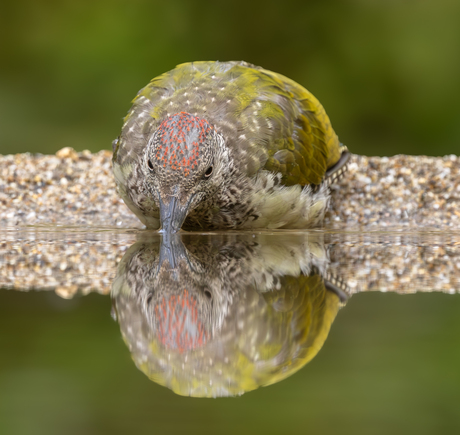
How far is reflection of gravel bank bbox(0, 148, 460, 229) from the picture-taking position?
4180 millimetres

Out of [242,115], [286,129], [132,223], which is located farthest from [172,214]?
[132,223]

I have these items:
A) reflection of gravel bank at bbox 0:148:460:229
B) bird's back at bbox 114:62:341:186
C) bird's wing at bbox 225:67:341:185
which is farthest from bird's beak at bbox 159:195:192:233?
reflection of gravel bank at bbox 0:148:460:229

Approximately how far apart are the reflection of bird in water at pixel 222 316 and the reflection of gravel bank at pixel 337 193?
1.96 metres

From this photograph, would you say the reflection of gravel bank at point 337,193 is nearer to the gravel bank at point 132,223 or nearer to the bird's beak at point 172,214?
the gravel bank at point 132,223

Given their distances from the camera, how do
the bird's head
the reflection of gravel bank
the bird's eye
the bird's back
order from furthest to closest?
1. the reflection of gravel bank
2. the bird's back
3. the bird's eye
4. the bird's head

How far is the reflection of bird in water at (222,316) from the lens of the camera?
1.08 meters

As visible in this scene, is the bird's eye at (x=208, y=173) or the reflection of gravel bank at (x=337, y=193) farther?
the reflection of gravel bank at (x=337, y=193)

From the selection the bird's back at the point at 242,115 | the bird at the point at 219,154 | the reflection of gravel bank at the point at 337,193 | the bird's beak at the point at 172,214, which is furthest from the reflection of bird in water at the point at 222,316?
the reflection of gravel bank at the point at 337,193

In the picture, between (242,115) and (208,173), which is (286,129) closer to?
(242,115)

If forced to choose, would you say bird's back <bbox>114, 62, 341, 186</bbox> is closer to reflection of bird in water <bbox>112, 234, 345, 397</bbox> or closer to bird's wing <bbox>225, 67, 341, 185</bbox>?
bird's wing <bbox>225, 67, 341, 185</bbox>

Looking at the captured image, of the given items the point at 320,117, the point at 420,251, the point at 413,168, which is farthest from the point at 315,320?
the point at 413,168

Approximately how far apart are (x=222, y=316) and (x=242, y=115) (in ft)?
6.99

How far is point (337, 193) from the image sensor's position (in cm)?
452

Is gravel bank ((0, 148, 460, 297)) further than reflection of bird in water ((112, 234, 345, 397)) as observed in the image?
Yes
